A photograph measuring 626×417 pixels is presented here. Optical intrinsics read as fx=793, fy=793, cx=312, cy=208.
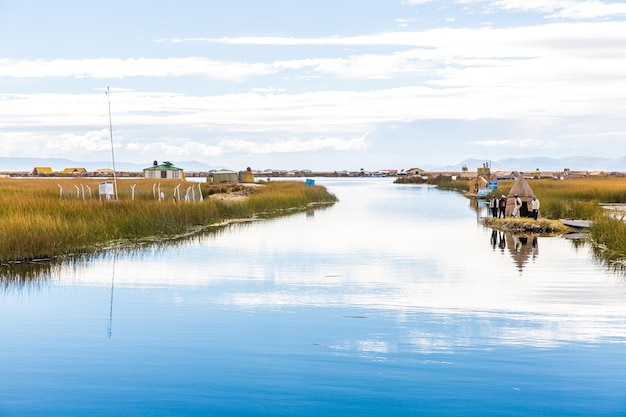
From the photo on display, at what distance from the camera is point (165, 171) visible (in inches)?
3932

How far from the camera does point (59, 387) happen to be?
32.3ft

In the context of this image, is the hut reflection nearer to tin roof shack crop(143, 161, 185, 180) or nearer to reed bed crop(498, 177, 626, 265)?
reed bed crop(498, 177, 626, 265)

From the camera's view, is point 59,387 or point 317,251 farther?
point 317,251

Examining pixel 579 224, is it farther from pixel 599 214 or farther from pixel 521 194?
pixel 521 194

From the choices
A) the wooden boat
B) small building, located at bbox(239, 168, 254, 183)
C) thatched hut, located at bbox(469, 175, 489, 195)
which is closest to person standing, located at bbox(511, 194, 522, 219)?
the wooden boat

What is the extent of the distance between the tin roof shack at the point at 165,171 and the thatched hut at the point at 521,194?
2649 inches

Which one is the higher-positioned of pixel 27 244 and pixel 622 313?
pixel 27 244

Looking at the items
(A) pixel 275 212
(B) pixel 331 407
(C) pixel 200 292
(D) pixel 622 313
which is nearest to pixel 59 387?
(B) pixel 331 407

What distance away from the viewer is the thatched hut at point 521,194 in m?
35.0

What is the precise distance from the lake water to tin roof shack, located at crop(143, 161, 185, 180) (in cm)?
7750

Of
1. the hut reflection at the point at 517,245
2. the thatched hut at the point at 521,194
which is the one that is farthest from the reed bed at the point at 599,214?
the thatched hut at the point at 521,194

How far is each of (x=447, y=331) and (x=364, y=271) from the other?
313 inches

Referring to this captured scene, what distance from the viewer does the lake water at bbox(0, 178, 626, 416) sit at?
30.8 ft

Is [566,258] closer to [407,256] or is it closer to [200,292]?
[407,256]
